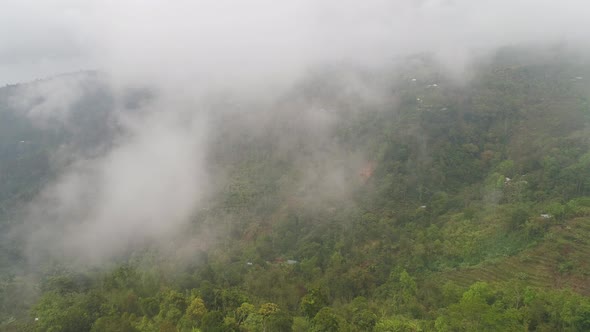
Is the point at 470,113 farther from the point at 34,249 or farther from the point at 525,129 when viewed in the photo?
the point at 34,249

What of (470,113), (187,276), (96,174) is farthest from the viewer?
(96,174)

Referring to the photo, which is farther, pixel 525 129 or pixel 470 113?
pixel 470 113

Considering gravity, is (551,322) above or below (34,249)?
above

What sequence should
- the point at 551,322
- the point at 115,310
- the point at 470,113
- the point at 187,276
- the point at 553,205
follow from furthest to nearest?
the point at 470,113 < the point at 187,276 < the point at 553,205 < the point at 115,310 < the point at 551,322

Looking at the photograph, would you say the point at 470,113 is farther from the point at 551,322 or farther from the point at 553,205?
the point at 551,322

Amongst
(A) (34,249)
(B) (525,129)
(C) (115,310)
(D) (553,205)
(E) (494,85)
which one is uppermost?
(E) (494,85)

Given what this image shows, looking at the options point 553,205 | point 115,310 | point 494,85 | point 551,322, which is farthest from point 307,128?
point 551,322
